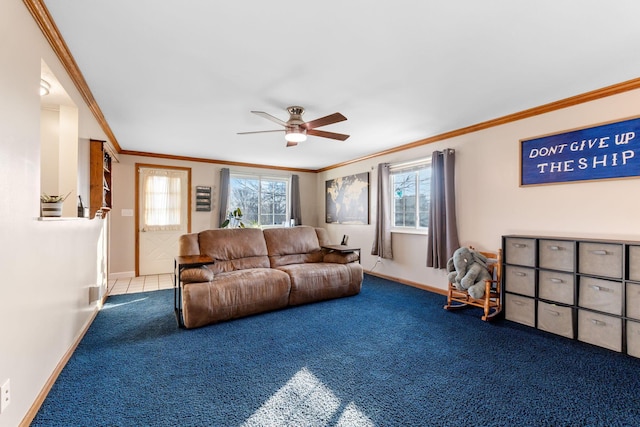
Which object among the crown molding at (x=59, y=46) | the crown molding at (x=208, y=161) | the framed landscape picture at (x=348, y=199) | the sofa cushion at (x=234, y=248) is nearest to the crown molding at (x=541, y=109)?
the framed landscape picture at (x=348, y=199)

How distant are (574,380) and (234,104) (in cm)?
380

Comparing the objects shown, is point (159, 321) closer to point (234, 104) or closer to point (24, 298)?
point (24, 298)

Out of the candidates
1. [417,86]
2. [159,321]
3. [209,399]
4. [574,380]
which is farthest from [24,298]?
[574,380]

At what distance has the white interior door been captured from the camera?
5.73m

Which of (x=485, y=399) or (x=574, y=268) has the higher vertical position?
(x=574, y=268)

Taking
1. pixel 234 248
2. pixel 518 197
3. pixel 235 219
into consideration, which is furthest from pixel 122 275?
pixel 518 197

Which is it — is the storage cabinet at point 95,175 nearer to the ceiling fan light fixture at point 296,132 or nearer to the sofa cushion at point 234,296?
the sofa cushion at point 234,296


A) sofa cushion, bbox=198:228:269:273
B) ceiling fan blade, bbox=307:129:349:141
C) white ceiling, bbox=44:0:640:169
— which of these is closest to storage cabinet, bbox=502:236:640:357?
white ceiling, bbox=44:0:640:169

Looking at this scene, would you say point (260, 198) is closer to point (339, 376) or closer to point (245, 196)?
point (245, 196)

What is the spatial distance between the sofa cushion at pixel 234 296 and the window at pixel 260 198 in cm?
307

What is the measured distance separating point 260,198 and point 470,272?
478 cm

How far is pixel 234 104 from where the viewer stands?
127 inches

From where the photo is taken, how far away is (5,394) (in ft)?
4.75

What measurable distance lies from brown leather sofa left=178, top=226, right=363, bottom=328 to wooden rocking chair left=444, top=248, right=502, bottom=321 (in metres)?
1.34
